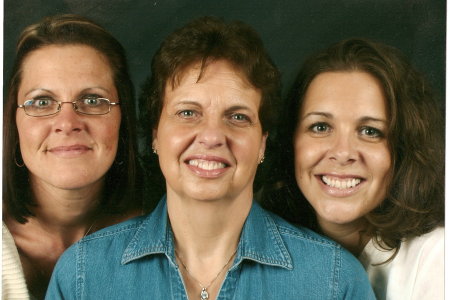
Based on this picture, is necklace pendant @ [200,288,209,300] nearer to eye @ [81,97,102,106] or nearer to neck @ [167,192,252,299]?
neck @ [167,192,252,299]

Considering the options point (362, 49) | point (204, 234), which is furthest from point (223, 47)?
point (204, 234)

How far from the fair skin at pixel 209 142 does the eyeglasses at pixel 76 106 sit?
0.18m

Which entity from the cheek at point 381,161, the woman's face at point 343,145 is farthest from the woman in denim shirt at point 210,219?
the cheek at point 381,161

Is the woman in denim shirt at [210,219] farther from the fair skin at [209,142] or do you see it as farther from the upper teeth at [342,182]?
the upper teeth at [342,182]

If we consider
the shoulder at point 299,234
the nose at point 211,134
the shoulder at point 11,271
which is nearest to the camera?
the nose at point 211,134

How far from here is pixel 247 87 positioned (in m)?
1.42

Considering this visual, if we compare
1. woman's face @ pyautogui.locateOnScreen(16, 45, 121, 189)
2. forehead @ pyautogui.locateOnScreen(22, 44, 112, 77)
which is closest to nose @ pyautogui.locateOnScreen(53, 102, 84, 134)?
woman's face @ pyautogui.locateOnScreen(16, 45, 121, 189)

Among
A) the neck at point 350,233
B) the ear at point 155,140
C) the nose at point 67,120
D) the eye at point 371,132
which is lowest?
the neck at point 350,233

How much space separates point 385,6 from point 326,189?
0.51 m

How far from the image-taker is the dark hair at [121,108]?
5.05 feet

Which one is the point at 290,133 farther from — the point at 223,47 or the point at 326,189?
the point at 223,47

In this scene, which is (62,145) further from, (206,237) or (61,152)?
(206,237)

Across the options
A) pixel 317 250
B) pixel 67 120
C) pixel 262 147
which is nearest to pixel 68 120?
pixel 67 120

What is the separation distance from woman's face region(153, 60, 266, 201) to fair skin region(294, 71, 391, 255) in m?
0.18
